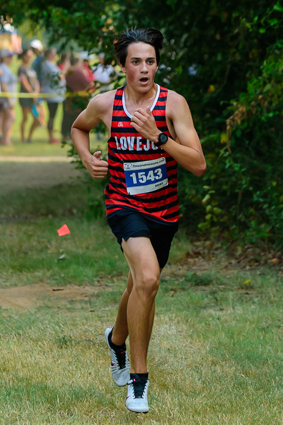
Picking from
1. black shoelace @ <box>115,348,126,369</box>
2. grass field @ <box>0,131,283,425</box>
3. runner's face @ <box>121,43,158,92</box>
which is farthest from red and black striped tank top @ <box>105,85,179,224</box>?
grass field @ <box>0,131,283,425</box>

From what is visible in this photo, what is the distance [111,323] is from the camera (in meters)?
5.59

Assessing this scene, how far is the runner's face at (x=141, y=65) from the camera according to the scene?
393 cm

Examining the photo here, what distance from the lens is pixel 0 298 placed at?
6379 millimetres

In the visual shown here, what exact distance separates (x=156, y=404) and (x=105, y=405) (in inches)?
11.6

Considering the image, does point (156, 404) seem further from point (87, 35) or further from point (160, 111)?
point (87, 35)

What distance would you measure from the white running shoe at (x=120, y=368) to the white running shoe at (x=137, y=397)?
0.50 meters

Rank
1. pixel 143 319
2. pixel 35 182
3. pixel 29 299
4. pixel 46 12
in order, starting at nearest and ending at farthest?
pixel 143 319
pixel 29 299
pixel 46 12
pixel 35 182

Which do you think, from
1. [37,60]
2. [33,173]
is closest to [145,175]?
[33,173]

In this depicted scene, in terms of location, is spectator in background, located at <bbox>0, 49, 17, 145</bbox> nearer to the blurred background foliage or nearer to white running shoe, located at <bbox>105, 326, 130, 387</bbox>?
the blurred background foliage

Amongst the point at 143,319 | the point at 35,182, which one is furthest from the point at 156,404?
the point at 35,182

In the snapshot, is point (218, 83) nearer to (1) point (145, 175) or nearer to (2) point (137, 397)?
(1) point (145, 175)

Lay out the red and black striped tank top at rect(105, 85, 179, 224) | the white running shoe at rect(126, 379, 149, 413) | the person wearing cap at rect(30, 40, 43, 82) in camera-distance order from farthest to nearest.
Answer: the person wearing cap at rect(30, 40, 43, 82) → the red and black striped tank top at rect(105, 85, 179, 224) → the white running shoe at rect(126, 379, 149, 413)

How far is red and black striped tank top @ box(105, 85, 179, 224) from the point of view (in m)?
3.93

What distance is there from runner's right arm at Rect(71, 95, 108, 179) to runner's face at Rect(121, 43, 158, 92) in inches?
10.9
